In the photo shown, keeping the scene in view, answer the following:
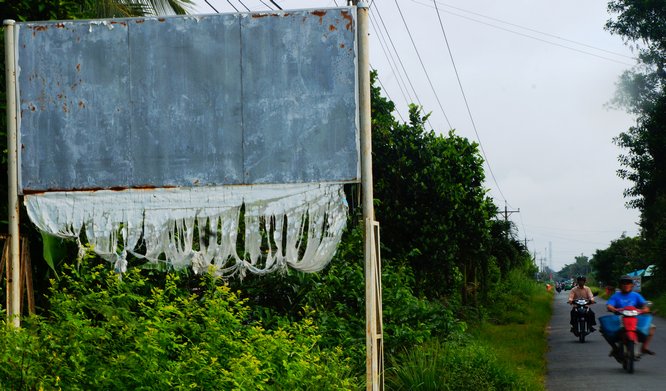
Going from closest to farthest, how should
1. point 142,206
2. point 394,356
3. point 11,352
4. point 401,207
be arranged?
point 11,352, point 142,206, point 394,356, point 401,207

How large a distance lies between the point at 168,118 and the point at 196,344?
280cm

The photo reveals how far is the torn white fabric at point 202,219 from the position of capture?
9477 millimetres

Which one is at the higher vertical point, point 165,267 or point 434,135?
point 434,135

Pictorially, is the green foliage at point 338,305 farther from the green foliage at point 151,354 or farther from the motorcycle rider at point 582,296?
the motorcycle rider at point 582,296

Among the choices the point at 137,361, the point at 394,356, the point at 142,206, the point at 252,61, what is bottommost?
the point at 394,356

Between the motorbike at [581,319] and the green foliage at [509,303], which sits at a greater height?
the motorbike at [581,319]

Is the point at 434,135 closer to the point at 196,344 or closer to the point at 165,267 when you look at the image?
the point at 165,267

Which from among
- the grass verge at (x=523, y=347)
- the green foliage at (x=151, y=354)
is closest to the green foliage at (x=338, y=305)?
the grass verge at (x=523, y=347)

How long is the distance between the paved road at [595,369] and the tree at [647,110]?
1977 centimetres

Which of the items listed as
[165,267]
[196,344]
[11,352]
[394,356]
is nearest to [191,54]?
[165,267]

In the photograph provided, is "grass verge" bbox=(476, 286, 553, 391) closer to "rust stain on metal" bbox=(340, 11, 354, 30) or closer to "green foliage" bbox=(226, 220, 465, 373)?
"green foliage" bbox=(226, 220, 465, 373)

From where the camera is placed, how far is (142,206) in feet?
31.4

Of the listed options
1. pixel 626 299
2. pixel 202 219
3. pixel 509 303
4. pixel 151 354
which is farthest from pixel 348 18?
pixel 509 303

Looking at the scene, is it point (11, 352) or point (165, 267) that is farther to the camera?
point (165, 267)
